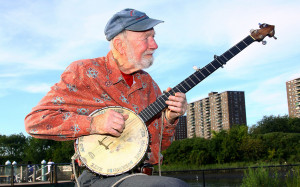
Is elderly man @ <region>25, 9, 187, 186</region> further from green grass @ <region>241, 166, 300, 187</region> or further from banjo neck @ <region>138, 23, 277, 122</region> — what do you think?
green grass @ <region>241, 166, 300, 187</region>

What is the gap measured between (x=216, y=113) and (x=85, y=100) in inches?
5697

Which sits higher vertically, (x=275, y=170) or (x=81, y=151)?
(x=81, y=151)

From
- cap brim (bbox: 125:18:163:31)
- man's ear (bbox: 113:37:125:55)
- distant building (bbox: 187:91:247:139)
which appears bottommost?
man's ear (bbox: 113:37:125:55)

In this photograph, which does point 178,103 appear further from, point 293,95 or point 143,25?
point 293,95

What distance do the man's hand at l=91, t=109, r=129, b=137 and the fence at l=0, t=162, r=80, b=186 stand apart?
587 inches

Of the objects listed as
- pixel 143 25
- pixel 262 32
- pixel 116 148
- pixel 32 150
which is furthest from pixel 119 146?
pixel 32 150

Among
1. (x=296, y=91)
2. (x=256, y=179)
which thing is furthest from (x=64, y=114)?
(x=296, y=91)

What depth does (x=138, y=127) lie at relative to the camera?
8.18 feet

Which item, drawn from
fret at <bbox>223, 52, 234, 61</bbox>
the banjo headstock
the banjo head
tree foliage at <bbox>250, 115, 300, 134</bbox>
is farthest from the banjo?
tree foliage at <bbox>250, 115, 300, 134</bbox>

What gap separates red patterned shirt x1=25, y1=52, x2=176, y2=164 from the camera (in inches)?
93.8

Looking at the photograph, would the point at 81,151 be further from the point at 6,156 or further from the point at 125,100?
the point at 6,156

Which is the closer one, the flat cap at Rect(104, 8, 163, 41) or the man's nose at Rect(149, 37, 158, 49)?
the flat cap at Rect(104, 8, 163, 41)

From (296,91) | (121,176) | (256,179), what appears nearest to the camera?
(121,176)

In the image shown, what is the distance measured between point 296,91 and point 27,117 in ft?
446
